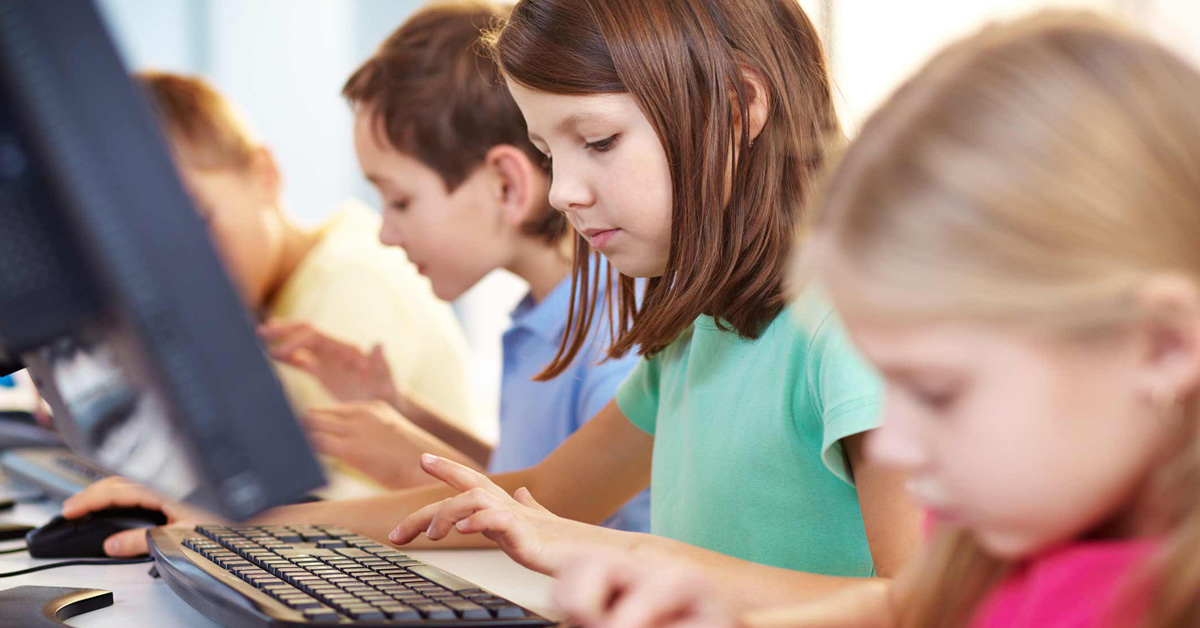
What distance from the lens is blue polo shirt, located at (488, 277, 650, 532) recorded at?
1.19 meters

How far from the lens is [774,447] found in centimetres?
81

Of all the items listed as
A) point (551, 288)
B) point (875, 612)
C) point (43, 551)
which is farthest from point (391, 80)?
point (875, 612)

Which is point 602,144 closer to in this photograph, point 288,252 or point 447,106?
point 447,106

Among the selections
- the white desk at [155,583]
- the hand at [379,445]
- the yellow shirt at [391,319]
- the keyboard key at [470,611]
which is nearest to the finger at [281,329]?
the yellow shirt at [391,319]

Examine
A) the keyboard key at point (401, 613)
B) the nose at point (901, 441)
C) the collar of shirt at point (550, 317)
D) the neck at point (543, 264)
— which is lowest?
the collar of shirt at point (550, 317)

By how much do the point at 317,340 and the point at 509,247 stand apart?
291 mm

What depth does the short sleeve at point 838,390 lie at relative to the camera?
689mm

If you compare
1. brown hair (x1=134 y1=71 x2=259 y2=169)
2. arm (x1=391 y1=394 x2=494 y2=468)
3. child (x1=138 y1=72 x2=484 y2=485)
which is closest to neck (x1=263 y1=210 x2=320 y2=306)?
child (x1=138 y1=72 x2=484 y2=485)

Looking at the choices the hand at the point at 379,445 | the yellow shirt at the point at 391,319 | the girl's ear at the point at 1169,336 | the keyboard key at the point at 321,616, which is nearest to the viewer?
the girl's ear at the point at 1169,336

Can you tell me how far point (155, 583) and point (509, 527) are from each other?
272 mm

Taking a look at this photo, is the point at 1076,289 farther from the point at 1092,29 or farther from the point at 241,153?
the point at 241,153

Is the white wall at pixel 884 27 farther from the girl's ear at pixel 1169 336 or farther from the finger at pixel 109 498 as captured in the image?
the girl's ear at pixel 1169 336

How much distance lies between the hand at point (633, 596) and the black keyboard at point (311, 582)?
93 mm

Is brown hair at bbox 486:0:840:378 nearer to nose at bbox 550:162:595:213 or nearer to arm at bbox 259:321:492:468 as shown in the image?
A: nose at bbox 550:162:595:213
